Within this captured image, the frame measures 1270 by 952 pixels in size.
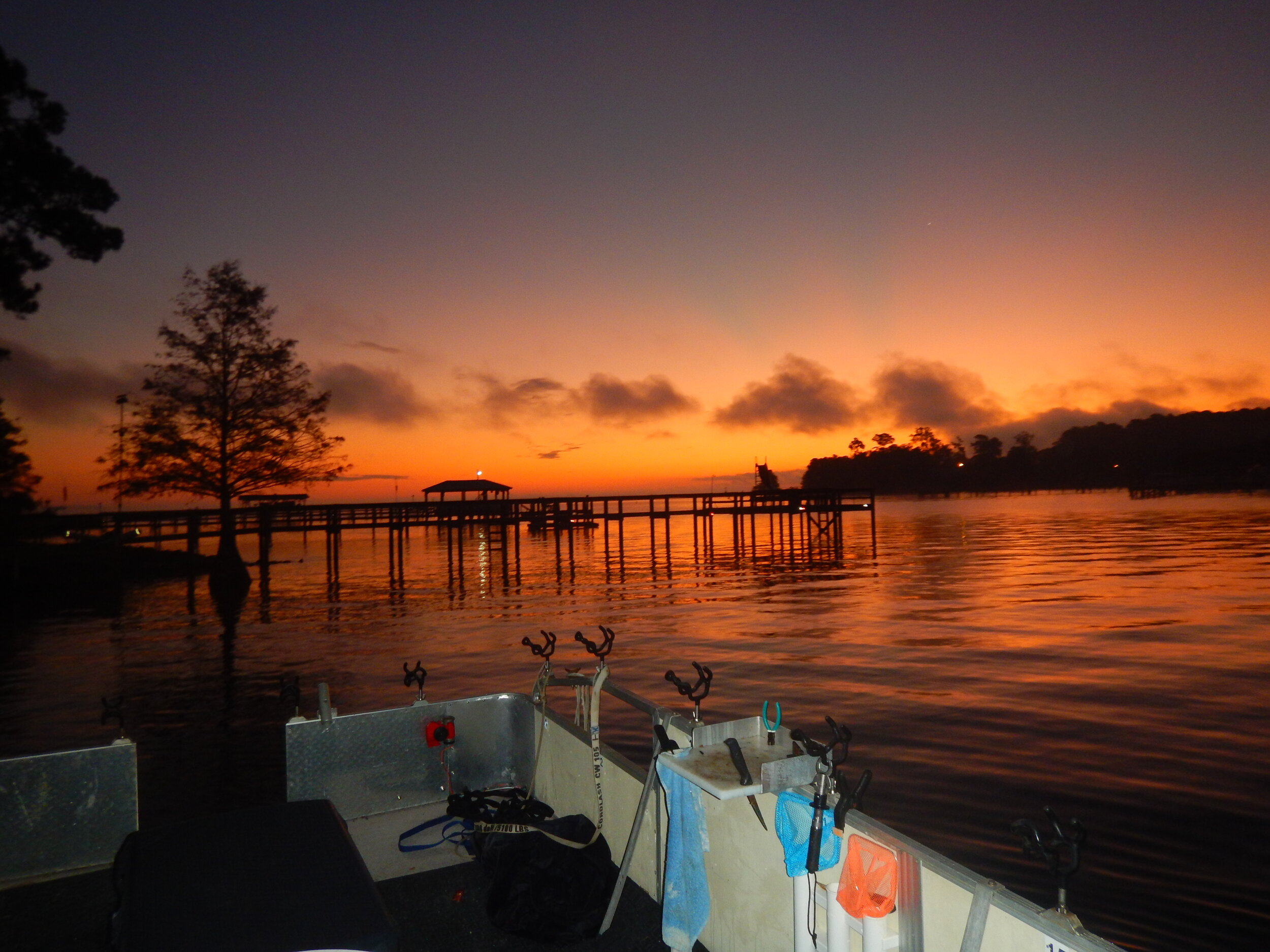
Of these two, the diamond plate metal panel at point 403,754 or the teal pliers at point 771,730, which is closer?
the teal pliers at point 771,730

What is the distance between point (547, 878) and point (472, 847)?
80cm

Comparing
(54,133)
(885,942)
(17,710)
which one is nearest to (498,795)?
(885,942)

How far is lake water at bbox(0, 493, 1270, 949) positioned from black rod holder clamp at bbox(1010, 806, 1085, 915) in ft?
11.7

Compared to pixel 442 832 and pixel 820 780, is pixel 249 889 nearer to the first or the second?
pixel 820 780

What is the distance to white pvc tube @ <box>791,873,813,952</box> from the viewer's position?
241 centimetres

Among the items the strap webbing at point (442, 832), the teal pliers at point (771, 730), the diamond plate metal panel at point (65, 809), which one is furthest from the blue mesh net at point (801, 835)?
the diamond plate metal panel at point (65, 809)

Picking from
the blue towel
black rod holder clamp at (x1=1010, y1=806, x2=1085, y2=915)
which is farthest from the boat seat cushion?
black rod holder clamp at (x1=1010, y1=806, x2=1085, y2=915)

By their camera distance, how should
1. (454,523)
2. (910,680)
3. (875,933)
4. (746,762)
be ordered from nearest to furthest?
(875,933), (746,762), (910,680), (454,523)

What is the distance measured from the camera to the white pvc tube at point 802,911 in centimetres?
241

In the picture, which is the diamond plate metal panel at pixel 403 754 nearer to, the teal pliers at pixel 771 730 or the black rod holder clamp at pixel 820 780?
the teal pliers at pixel 771 730

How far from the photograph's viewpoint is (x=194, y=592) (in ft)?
82.5

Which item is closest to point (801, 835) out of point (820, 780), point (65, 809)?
point (820, 780)

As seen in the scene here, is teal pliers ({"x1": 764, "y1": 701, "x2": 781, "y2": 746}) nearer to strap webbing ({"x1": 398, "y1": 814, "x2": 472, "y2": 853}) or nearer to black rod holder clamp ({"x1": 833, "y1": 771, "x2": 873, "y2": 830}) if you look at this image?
black rod holder clamp ({"x1": 833, "y1": 771, "x2": 873, "y2": 830})

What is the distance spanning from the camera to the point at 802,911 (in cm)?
241
